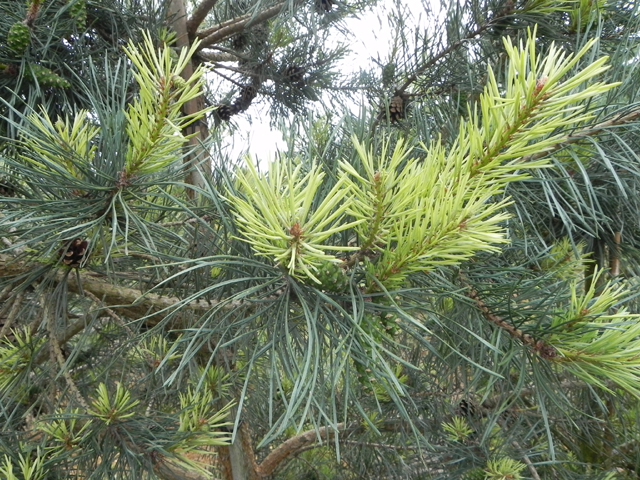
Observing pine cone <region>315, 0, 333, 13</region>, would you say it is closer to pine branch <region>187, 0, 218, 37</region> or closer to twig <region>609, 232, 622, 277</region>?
pine branch <region>187, 0, 218, 37</region>

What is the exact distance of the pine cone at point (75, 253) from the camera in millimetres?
380

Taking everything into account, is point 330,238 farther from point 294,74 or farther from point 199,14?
point 294,74

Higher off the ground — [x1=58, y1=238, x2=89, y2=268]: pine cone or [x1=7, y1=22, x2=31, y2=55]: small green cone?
[x1=7, y1=22, x2=31, y2=55]: small green cone

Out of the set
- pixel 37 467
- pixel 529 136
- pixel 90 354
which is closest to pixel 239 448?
pixel 90 354

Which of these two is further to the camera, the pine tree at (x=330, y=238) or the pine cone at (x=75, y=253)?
the pine cone at (x=75, y=253)

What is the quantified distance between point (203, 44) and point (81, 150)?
543mm

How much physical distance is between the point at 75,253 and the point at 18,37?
0.72 ft

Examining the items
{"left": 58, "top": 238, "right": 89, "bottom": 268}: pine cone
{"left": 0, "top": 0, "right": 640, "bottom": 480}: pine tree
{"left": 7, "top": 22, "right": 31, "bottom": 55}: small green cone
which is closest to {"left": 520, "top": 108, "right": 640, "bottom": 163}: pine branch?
{"left": 0, "top": 0, "right": 640, "bottom": 480}: pine tree

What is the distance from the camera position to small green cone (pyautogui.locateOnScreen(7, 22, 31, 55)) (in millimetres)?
449

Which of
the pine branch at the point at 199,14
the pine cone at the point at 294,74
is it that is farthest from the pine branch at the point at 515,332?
the pine cone at the point at 294,74

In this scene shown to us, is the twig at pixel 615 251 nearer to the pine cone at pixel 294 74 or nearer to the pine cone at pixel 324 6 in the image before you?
the pine cone at pixel 324 6

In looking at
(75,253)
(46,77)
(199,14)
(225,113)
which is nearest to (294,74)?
(225,113)

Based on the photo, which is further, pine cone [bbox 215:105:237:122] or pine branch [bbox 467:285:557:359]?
pine cone [bbox 215:105:237:122]

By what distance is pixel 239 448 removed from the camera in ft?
2.46
